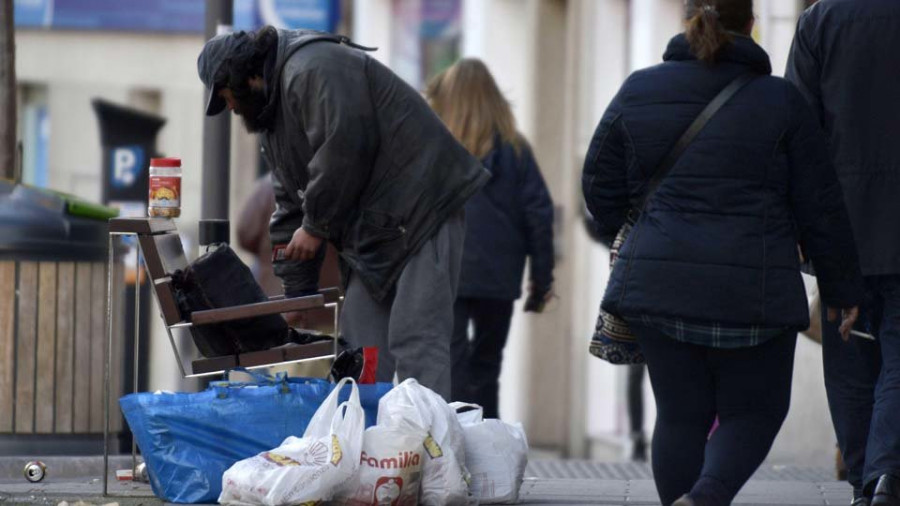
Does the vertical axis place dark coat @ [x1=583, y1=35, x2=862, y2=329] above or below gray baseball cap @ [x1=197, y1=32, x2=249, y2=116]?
below

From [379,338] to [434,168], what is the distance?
60 centimetres

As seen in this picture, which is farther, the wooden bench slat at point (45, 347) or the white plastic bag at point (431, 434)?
the wooden bench slat at point (45, 347)

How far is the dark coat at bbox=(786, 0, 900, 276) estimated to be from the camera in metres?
6.28

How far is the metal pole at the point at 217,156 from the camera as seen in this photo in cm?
815

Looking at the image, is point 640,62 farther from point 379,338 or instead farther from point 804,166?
point 804,166

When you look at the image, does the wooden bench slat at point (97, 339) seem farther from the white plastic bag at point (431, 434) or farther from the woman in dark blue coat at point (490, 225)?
the white plastic bag at point (431, 434)

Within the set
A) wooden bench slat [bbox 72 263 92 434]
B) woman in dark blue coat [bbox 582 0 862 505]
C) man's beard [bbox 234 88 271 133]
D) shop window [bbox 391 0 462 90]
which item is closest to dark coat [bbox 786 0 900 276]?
woman in dark blue coat [bbox 582 0 862 505]

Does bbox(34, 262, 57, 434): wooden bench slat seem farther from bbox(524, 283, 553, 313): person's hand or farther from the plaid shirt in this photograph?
the plaid shirt

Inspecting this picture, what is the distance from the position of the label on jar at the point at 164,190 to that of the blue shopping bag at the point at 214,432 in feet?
2.25

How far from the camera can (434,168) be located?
22.5 ft

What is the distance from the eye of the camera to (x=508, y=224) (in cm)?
896

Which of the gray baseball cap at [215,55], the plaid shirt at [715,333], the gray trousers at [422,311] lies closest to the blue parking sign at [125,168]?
the gray trousers at [422,311]

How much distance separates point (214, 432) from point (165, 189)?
2.71 ft

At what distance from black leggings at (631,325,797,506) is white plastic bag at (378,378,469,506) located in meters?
0.82
